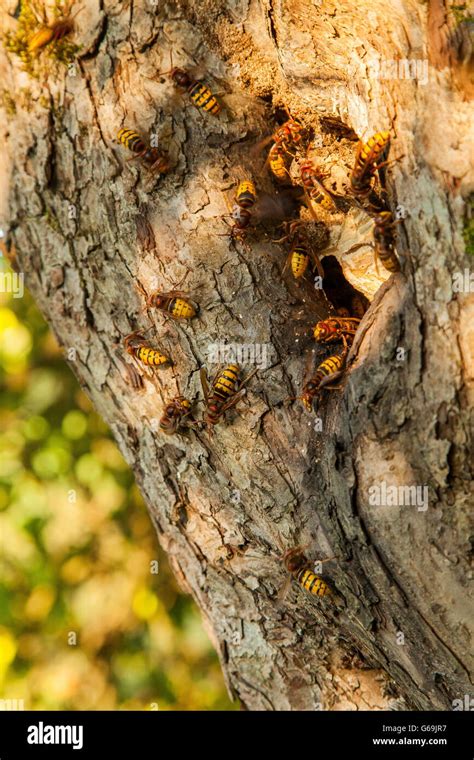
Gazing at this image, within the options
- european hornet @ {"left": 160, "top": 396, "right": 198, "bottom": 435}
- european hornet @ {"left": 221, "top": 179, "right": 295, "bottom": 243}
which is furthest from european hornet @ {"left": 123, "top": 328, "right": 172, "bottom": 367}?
european hornet @ {"left": 221, "top": 179, "right": 295, "bottom": 243}

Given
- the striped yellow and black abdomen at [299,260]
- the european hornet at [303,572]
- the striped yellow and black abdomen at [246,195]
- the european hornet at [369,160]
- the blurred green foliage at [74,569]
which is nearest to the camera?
the european hornet at [369,160]

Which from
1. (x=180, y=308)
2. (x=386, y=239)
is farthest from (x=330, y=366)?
(x=180, y=308)

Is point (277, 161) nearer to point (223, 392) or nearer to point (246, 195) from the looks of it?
→ point (246, 195)

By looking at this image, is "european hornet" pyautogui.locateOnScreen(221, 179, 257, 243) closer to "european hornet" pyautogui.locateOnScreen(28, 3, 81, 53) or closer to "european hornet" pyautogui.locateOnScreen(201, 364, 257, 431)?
"european hornet" pyautogui.locateOnScreen(201, 364, 257, 431)

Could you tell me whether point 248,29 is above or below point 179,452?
above

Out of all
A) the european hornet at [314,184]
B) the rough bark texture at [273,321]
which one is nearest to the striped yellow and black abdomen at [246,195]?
the rough bark texture at [273,321]

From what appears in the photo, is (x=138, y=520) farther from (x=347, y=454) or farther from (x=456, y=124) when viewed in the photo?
(x=456, y=124)

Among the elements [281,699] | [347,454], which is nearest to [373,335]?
[347,454]

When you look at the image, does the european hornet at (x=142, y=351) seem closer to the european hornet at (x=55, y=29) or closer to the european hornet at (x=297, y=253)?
the european hornet at (x=297, y=253)

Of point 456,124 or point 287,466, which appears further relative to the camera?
point 287,466
